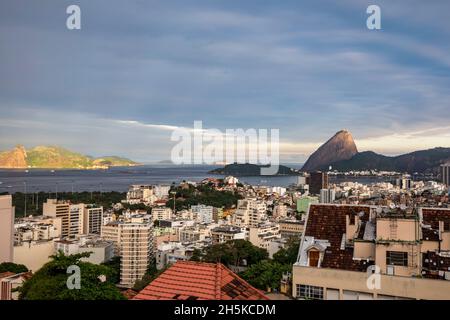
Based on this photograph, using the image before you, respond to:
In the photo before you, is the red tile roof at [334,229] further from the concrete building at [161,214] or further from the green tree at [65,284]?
the concrete building at [161,214]

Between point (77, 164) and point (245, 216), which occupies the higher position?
point (77, 164)

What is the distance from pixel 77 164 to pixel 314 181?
22.2m

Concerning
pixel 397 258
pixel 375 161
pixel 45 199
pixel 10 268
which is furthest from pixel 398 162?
pixel 397 258

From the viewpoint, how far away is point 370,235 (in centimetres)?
373

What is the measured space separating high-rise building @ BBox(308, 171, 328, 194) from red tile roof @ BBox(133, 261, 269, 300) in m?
31.5

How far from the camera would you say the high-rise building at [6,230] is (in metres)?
12.3

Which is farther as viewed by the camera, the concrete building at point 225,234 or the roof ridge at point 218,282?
the concrete building at point 225,234

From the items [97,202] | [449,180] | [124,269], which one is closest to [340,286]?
[124,269]

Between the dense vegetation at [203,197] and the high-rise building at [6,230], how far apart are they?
711 inches

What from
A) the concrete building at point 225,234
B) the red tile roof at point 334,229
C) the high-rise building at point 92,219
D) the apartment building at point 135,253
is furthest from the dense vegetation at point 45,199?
the red tile roof at point 334,229

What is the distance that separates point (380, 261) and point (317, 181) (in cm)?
3203

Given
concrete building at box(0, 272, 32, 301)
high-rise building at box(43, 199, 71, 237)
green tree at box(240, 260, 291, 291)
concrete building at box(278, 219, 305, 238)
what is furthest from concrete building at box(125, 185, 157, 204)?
green tree at box(240, 260, 291, 291)

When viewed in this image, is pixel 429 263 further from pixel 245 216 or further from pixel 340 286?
pixel 245 216

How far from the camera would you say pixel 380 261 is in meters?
3.51
